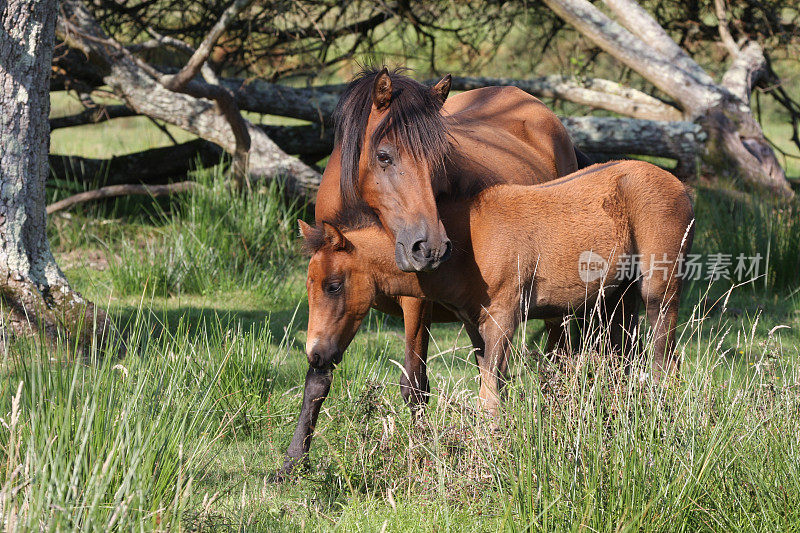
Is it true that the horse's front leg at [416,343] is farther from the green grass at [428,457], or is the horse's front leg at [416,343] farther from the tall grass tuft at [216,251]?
the tall grass tuft at [216,251]

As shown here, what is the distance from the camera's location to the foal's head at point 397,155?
338cm

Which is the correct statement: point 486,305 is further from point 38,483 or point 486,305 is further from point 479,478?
point 38,483

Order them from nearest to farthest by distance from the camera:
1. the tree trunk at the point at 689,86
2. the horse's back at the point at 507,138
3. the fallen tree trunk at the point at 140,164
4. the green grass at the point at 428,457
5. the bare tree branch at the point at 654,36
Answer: the green grass at the point at 428,457, the horse's back at the point at 507,138, the tree trunk at the point at 689,86, the bare tree branch at the point at 654,36, the fallen tree trunk at the point at 140,164

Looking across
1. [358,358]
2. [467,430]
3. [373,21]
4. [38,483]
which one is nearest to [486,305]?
[467,430]

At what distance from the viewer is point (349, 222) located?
3463mm

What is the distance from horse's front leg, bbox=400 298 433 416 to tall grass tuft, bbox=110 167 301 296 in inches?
103

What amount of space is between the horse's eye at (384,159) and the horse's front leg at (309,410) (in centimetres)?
98

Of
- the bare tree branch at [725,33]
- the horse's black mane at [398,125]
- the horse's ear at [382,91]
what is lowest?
the horse's black mane at [398,125]

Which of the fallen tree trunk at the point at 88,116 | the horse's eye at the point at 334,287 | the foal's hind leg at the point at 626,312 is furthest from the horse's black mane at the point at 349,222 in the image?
the fallen tree trunk at the point at 88,116

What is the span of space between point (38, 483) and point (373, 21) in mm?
7873

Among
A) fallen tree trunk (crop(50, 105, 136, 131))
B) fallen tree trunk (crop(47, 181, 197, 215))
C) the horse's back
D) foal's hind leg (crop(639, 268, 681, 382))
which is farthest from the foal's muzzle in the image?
fallen tree trunk (crop(50, 105, 136, 131))

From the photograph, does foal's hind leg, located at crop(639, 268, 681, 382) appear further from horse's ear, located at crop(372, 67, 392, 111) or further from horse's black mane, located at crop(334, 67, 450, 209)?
horse's ear, located at crop(372, 67, 392, 111)

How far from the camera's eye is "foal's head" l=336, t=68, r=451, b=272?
3.38 metres

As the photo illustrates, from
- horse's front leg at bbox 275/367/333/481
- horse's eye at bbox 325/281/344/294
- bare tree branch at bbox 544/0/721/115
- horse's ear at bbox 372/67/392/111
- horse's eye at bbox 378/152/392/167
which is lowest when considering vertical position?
horse's front leg at bbox 275/367/333/481
